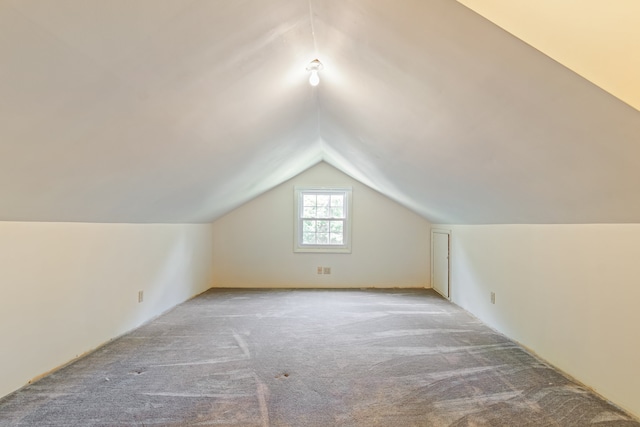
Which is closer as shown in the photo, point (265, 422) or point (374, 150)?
point (265, 422)

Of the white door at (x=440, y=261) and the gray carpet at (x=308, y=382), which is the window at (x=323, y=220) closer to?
the white door at (x=440, y=261)

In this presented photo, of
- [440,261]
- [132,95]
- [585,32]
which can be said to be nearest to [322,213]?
[440,261]

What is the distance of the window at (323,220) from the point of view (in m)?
6.27

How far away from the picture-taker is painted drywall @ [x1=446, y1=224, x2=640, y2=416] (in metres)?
2.11

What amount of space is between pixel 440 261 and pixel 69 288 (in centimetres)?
477

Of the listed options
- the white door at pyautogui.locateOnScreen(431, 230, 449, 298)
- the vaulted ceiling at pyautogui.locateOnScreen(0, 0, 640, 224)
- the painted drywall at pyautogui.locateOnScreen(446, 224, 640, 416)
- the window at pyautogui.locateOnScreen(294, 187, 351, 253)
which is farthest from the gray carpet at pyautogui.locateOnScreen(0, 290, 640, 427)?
the window at pyautogui.locateOnScreen(294, 187, 351, 253)

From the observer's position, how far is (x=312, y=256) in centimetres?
625

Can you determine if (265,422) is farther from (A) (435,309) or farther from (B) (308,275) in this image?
(B) (308,275)

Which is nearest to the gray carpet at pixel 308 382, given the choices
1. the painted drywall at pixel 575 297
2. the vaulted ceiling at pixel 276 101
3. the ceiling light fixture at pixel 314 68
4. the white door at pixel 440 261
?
the painted drywall at pixel 575 297

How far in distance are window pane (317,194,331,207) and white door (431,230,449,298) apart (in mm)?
1792

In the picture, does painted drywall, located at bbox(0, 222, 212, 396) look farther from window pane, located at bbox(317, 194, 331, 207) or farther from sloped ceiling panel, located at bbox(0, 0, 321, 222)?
window pane, located at bbox(317, 194, 331, 207)

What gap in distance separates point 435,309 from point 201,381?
3.12m

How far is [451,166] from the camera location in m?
2.85

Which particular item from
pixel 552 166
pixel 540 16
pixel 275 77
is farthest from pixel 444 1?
pixel 275 77
